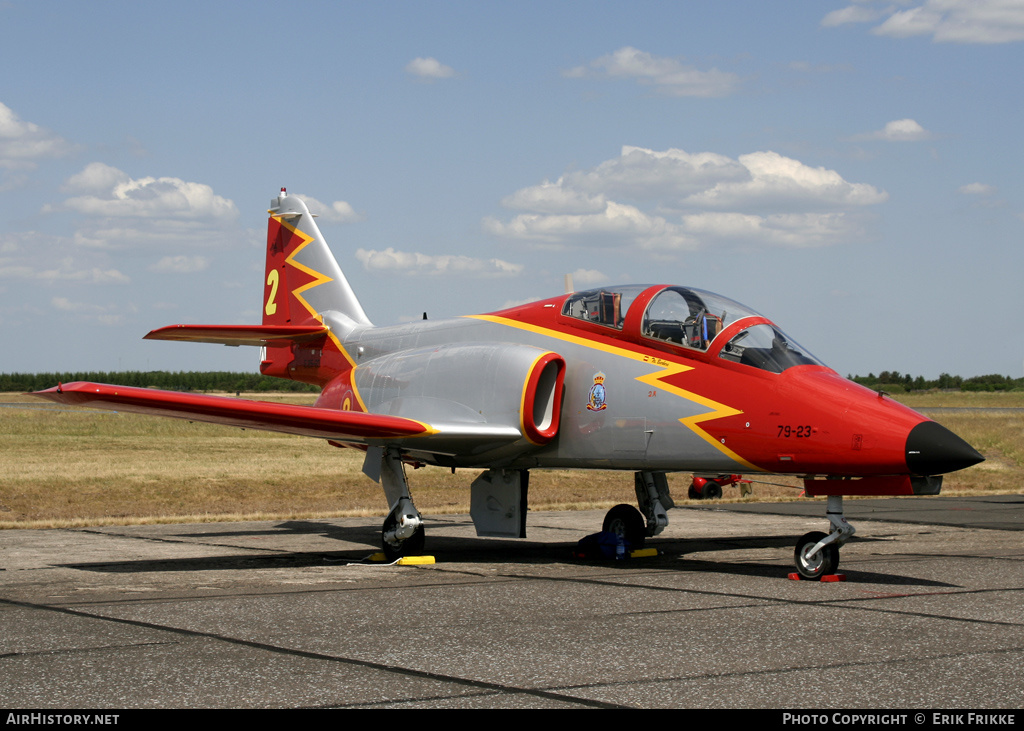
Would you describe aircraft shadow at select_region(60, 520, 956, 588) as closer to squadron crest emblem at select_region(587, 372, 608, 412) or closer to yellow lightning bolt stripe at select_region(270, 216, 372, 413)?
squadron crest emblem at select_region(587, 372, 608, 412)

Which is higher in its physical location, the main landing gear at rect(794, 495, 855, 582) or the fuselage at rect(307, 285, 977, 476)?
the fuselage at rect(307, 285, 977, 476)

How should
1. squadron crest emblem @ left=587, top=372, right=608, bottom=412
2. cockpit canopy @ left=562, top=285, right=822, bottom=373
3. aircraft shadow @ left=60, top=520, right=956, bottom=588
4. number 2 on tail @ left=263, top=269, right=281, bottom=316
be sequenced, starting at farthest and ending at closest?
number 2 on tail @ left=263, top=269, right=281, bottom=316 → squadron crest emblem @ left=587, top=372, right=608, bottom=412 → aircraft shadow @ left=60, top=520, right=956, bottom=588 → cockpit canopy @ left=562, top=285, right=822, bottom=373

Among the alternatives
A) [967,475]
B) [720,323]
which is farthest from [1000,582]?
[967,475]

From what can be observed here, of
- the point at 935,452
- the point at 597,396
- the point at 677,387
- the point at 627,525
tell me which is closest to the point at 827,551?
the point at 935,452

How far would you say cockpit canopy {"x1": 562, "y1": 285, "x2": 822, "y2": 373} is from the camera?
1088 centimetres

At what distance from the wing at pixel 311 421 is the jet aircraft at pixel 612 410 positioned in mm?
24

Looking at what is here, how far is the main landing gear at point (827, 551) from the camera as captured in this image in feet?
33.7

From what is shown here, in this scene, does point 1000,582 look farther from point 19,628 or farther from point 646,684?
point 19,628

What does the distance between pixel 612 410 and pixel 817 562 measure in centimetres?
271

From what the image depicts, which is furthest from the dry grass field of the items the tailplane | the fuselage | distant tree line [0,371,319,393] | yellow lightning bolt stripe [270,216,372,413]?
distant tree line [0,371,319,393]

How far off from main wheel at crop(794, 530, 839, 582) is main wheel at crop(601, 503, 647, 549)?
3079mm

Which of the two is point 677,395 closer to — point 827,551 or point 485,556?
point 827,551
